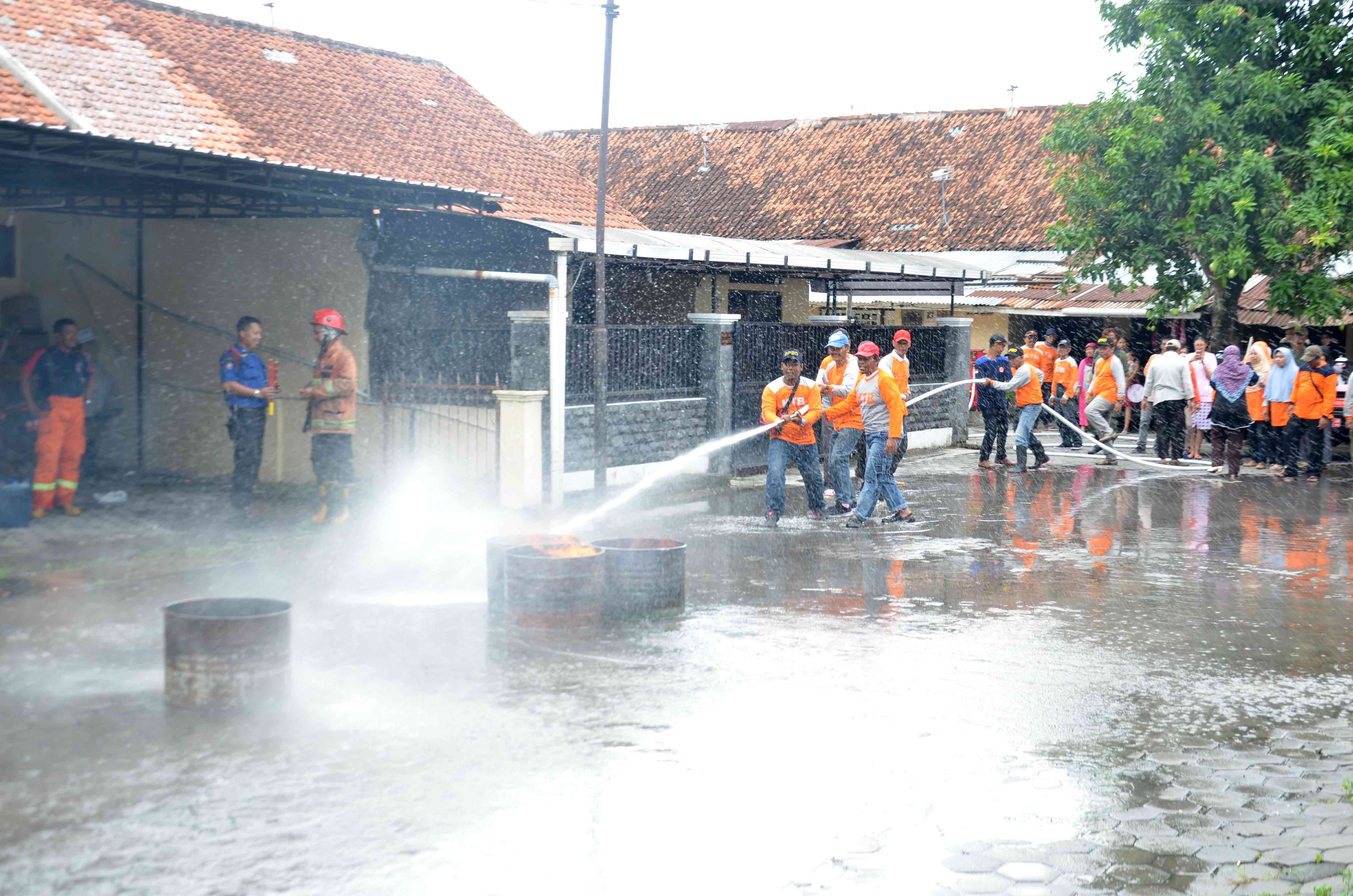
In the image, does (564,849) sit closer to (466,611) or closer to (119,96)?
(466,611)

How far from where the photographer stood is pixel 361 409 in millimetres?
15078

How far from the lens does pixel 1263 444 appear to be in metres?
19.2

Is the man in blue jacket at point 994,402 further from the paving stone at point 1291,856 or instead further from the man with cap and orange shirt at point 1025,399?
the paving stone at point 1291,856

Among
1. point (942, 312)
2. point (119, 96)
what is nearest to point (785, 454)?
point (119, 96)

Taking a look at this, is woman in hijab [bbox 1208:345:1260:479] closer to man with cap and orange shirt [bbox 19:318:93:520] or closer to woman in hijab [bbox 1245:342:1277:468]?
woman in hijab [bbox 1245:342:1277:468]

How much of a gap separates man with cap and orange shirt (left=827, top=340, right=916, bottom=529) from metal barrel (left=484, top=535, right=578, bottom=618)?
5.14m

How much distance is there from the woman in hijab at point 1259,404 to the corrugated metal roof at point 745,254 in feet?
17.0

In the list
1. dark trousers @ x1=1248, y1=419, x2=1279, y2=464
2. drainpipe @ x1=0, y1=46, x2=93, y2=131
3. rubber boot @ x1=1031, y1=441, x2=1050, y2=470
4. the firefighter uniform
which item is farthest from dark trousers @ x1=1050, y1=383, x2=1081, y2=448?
drainpipe @ x1=0, y1=46, x2=93, y2=131

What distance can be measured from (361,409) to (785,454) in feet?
15.6

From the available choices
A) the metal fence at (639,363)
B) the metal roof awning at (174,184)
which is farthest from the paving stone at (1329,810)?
the metal fence at (639,363)

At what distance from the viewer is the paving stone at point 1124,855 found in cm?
491

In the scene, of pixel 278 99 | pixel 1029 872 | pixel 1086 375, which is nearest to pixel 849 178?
pixel 1086 375

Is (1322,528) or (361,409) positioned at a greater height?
(361,409)

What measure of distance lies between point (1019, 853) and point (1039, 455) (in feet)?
49.5
